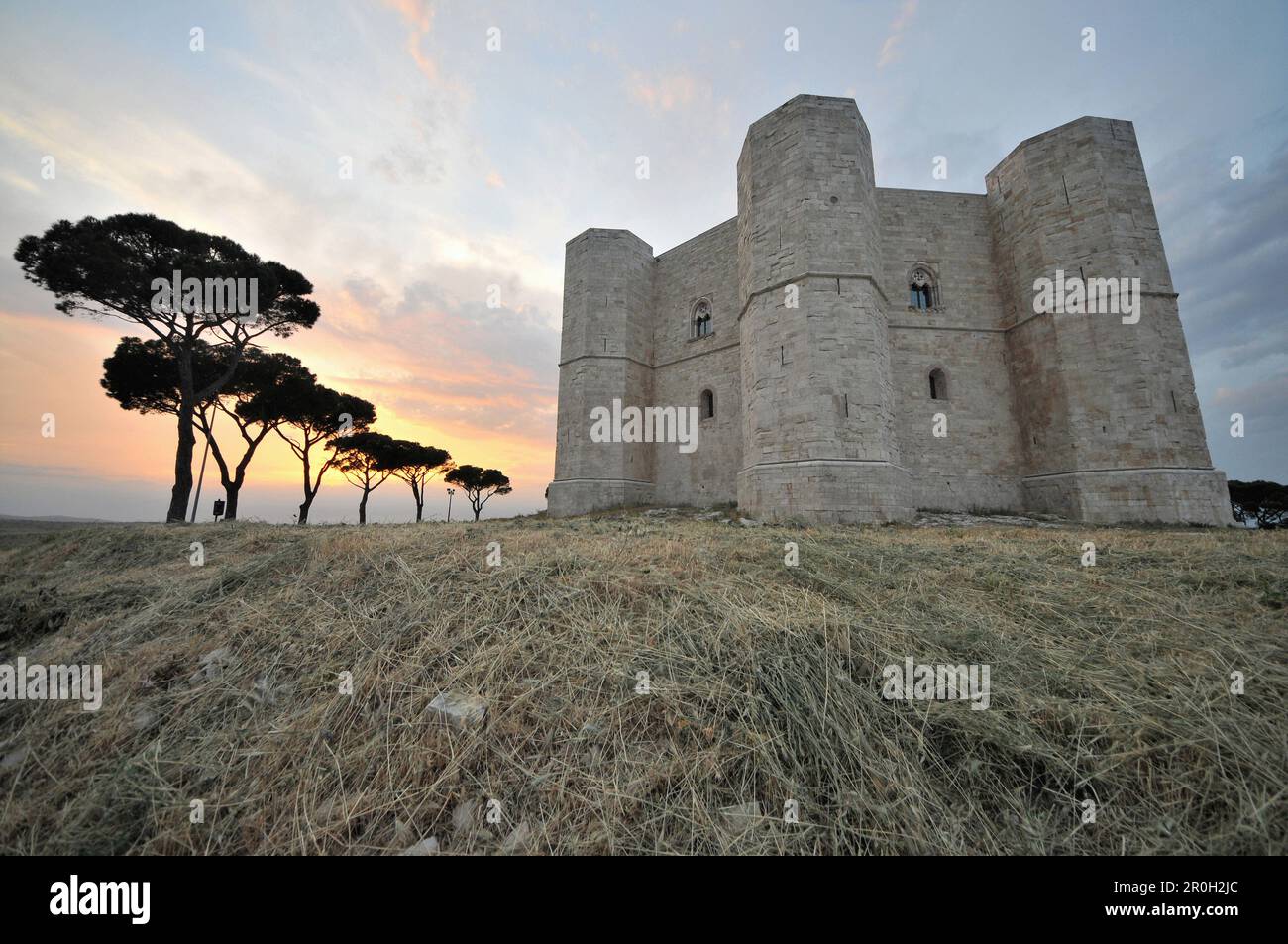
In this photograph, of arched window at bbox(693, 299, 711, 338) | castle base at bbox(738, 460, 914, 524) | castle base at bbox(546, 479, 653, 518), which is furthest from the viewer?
arched window at bbox(693, 299, 711, 338)

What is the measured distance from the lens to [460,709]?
7.64 ft

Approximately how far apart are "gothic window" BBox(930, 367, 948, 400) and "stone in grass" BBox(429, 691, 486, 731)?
50.6 ft

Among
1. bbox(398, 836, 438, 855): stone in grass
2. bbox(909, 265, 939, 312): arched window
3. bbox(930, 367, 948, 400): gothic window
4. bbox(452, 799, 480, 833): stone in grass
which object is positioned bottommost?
bbox(398, 836, 438, 855): stone in grass

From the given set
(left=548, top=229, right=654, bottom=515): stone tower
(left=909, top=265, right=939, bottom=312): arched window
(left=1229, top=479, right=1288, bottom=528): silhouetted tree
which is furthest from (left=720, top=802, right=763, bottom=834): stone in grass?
(left=1229, top=479, right=1288, bottom=528): silhouetted tree

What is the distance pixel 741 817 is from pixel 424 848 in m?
1.23

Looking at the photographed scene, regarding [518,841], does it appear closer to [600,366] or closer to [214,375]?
[600,366]

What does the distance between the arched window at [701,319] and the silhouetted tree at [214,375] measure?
16538 mm

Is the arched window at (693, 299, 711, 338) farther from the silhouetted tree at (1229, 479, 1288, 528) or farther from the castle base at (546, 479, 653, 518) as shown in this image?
the silhouetted tree at (1229, 479, 1288, 528)

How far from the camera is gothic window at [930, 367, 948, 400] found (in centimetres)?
1384

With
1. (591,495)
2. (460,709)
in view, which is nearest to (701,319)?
(591,495)

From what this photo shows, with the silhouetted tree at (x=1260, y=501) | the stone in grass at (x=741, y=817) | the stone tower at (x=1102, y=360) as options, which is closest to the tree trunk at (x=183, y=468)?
the stone in grass at (x=741, y=817)

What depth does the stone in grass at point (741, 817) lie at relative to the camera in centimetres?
172
